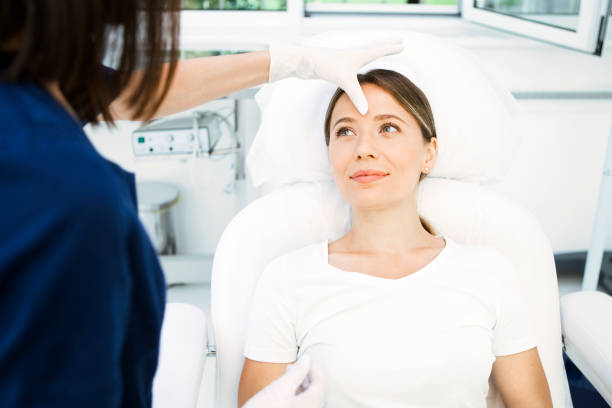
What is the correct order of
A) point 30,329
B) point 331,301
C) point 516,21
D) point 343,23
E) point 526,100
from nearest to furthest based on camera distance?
point 30,329 → point 331,301 → point 516,21 → point 526,100 → point 343,23

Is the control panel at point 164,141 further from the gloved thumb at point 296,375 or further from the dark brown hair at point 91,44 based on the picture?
the dark brown hair at point 91,44

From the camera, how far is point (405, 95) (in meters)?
1.29

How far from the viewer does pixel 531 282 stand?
1302 mm

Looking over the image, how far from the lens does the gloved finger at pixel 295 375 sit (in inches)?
36.9

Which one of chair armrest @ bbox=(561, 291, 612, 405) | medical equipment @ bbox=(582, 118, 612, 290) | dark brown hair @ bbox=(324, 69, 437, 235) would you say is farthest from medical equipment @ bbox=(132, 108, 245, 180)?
chair armrest @ bbox=(561, 291, 612, 405)

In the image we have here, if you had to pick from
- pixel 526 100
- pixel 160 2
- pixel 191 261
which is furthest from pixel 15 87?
pixel 526 100

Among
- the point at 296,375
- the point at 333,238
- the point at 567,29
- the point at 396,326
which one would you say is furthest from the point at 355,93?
the point at 567,29

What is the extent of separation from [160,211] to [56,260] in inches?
72.1

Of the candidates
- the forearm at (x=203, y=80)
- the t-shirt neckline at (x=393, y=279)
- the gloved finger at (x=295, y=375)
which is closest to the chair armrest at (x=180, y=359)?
the gloved finger at (x=295, y=375)

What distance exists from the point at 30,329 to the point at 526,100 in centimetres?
211

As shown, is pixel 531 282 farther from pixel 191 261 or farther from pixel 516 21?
pixel 191 261

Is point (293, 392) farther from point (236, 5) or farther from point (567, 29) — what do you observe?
point (236, 5)

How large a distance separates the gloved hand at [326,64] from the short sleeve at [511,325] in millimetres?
490

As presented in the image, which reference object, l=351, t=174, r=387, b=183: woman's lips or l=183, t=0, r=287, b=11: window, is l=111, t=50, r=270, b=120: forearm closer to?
l=351, t=174, r=387, b=183: woman's lips
